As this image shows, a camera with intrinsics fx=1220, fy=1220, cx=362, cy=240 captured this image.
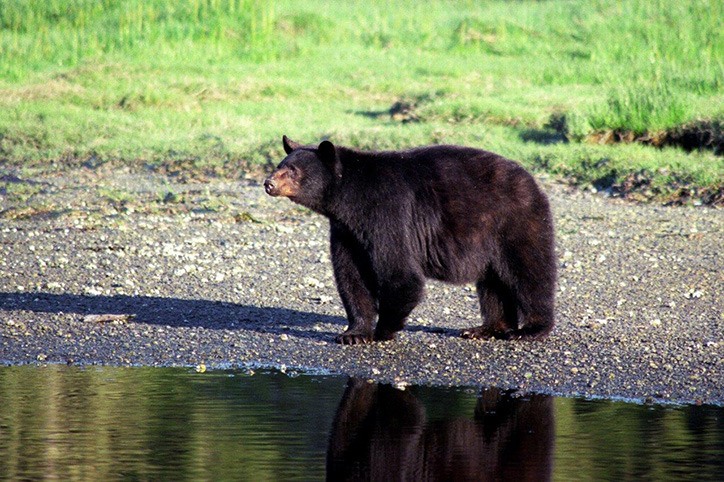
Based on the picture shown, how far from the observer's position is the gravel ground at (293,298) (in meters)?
6.98

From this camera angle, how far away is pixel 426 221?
7406 millimetres

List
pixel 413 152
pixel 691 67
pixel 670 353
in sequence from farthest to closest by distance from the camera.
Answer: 1. pixel 691 67
2. pixel 413 152
3. pixel 670 353

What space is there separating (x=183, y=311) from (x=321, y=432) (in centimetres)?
284

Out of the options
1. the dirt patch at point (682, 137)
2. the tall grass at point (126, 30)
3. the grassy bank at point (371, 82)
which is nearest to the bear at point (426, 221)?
the grassy bank at point (371, 82)

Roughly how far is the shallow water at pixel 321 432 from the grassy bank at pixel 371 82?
269 inches

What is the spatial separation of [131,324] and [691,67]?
39.8 feet

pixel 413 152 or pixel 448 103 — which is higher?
pixel 413 152

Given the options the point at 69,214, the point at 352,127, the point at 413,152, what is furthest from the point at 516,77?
the point at 413,152

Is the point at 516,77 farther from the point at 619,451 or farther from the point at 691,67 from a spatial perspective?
the point at 619,451

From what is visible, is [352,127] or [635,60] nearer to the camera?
[352,127]

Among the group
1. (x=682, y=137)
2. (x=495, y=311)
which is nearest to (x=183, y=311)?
(x=495, y=311)

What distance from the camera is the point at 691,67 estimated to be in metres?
17.9

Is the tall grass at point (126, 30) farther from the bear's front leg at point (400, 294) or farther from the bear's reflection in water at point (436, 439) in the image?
the bear's reflection in water at point (436, 439)

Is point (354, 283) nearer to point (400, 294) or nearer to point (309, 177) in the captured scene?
point (400, 294)
